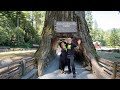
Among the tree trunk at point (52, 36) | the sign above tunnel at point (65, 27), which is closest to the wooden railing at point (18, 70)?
the tree trunk at point (52, 36)

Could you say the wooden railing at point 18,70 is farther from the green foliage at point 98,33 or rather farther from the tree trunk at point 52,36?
the green foliage at point 98,33

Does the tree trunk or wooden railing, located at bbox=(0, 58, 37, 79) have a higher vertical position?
the tree trunk

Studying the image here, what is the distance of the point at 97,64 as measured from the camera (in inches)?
296

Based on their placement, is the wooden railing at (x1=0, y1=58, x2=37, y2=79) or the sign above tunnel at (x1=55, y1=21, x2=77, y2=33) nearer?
the wooden railing at (x1=0, y1=58, x2=37, y2=79)

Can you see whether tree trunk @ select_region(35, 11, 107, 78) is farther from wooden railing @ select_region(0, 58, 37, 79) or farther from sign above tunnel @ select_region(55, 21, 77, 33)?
wooden railing @ select_region(0, 58, 37, 79)

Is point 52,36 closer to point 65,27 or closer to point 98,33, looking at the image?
point 65,27

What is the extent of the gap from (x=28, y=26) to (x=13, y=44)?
156 cm

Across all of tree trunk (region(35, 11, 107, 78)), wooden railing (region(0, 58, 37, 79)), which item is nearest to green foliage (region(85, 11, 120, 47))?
tree trunk (region(35, 11, 107, 78))

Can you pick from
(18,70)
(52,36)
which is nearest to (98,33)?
(52,36)

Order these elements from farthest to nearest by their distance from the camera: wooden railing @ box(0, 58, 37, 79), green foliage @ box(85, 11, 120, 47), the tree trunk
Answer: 1. green foliage @ box(85, 11, 120, 47)
2. the tree trunk
3. wooden railing @ box(0, 58, 37, 79)

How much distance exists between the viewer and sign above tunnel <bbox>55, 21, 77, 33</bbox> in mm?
7905
